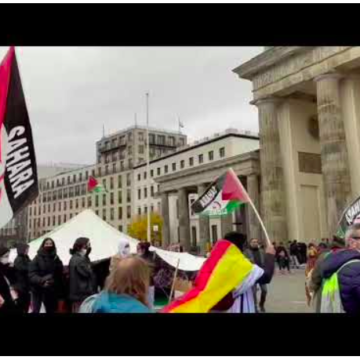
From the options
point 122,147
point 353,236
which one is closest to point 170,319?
point 353,236

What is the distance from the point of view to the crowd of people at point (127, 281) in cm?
315

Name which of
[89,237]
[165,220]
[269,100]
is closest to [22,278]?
[89,237]

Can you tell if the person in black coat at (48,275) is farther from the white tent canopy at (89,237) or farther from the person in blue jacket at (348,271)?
→ the person in blue jacket at (348,271)

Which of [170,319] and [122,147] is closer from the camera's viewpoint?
[170,319]

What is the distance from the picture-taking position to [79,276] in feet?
28.3

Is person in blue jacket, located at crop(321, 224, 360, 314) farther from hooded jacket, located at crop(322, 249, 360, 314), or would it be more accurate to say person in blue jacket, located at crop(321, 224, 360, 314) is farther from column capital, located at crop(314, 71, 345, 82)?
column capital, located at crop(314, 71, 345, 82)

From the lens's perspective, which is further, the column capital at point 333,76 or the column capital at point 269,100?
the column capital at point 269,100

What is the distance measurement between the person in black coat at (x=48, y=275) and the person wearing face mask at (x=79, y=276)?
363 millimetres

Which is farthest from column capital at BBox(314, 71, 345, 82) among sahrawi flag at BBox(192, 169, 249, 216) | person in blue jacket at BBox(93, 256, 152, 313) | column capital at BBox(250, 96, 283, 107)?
person in blue jacket at BBox(93, 256, 152, 313)

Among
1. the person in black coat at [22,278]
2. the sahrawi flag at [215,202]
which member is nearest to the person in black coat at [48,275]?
the person in black coat at [22,278]

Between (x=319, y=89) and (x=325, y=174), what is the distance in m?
5.13

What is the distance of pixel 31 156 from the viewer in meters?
5.38

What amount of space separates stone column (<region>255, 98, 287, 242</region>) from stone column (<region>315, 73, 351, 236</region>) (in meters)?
4.86

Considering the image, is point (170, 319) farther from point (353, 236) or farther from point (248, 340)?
point (353, 236)
